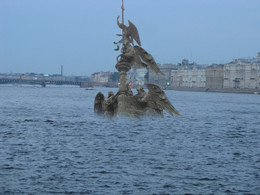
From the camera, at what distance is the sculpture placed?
29516 mm

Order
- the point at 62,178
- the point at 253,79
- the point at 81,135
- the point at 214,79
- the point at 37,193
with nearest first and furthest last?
1. the point at 37,193
2. the point at 62,178
3. the point at 81,135
4. the point at 253,79
5. the point at 214,79

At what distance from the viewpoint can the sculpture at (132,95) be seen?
29516 millimetres

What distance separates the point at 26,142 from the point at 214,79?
144 metres

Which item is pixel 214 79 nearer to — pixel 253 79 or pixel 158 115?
pixel 253 79

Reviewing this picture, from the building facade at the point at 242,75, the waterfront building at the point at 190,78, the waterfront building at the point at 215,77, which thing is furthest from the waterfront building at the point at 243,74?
the waterfront building at the point at 190,78

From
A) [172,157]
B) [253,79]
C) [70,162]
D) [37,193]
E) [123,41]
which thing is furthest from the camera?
[253,79]

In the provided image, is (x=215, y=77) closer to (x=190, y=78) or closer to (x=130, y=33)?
(x=190, y=78)

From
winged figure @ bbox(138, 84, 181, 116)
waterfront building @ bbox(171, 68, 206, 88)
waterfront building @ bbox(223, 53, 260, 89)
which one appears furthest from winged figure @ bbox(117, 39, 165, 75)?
waterfront building @ bbox(171, 68, 206, 88)

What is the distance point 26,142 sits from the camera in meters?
23.3

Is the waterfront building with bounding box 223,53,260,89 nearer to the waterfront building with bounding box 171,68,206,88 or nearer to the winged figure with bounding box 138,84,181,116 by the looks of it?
the waterfront building with bounding box 171,68,206,88

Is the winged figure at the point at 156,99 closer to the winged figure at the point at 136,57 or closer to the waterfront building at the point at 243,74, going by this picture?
the winged figure at the point at 136,57

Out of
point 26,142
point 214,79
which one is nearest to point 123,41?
point 26,142

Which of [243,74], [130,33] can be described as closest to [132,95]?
[130,33]

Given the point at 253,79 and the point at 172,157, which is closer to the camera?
the point at 172,157
